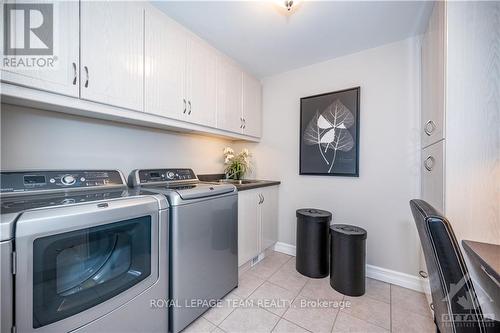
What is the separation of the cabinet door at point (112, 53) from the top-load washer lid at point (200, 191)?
0.66m

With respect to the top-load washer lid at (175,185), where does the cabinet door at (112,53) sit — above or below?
above

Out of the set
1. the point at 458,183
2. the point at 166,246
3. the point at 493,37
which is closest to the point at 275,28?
the point at 493,37

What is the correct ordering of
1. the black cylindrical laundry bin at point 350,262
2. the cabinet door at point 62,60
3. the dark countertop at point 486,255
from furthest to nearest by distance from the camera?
the black cylindrical laundry bin at point 350,262 → the cabinet door at point 62,60 → the dark countertop at point 486,255

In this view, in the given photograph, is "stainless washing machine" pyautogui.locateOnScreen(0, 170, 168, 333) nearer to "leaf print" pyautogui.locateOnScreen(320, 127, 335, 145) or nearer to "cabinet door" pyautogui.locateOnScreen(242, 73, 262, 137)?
"cabinet door" pyautogui.locateOnScreen(242, 73, 262, 137)

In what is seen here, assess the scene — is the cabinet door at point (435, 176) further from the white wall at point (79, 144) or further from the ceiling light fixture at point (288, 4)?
the white wall at point (79, 144)

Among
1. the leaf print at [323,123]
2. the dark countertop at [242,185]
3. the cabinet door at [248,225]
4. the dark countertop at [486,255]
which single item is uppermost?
the leaf print at [323,123]

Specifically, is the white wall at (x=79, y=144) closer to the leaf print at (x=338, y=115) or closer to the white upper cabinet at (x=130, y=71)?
the white upper cabinet at (x=130, y=71)

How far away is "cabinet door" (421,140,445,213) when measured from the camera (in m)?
1.22

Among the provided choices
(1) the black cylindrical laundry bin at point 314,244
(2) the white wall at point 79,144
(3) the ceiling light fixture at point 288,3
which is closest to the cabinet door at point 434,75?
(3) the ceiling light fixture at point 288,3

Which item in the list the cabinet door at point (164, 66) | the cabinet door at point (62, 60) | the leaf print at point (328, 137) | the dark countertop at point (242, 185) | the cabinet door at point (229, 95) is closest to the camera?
the cabinet door at point (62, 60)

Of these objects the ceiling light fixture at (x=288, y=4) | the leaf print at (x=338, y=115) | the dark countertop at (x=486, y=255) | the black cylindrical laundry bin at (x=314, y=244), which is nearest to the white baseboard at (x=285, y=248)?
the black cylindrical laundry bin at (x=314, y=244)

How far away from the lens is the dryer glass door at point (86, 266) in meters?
0.81

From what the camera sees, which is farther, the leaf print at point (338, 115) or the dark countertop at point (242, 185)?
the leaf print at point (338, 115)

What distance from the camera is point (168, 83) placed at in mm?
1579
